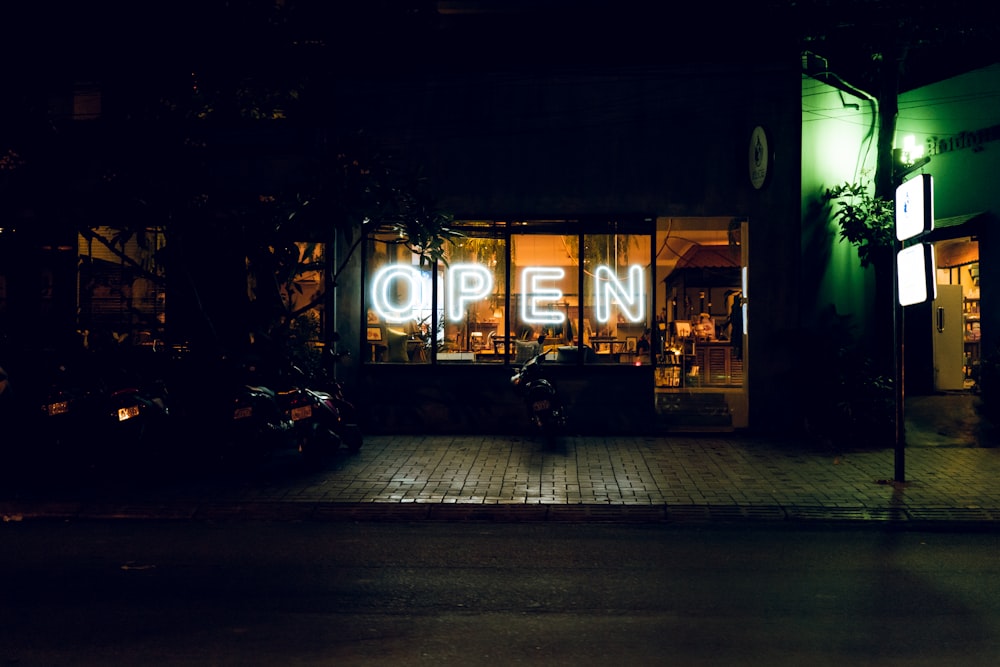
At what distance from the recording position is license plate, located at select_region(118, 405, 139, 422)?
10.3 meters

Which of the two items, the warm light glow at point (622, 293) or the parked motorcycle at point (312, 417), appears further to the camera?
the warm light glow at point (622, 293)

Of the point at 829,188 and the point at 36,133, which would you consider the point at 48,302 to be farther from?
the point at 829,188

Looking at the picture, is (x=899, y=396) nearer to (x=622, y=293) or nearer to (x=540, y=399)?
(x=540, y=399)

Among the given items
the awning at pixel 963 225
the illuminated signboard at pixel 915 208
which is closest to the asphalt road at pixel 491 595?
the illuminated signboard at pixel 915 208

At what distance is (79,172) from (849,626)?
1329 centimetres

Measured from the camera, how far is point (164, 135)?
11.1 metres

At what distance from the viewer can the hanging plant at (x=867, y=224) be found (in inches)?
522

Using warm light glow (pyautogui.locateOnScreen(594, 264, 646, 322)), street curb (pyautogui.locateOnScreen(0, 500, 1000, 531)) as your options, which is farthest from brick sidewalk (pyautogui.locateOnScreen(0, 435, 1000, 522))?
warm light glow (pyautogui.locateOnScreen(594, 264, 646, 322))

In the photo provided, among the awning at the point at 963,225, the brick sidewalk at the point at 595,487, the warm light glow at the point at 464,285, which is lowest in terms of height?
the brick sidewalk at the point at 595,487

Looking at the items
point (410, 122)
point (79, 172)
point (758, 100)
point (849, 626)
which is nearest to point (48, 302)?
point (79, 172)

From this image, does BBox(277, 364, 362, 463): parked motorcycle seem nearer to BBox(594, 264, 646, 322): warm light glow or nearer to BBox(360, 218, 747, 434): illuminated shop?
BBox(360, 218, 747, 434): illuminated shop

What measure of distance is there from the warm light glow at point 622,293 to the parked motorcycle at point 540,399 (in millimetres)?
1495

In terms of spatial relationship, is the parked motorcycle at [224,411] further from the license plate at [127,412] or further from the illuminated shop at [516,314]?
the illuminated shop at [516,314]

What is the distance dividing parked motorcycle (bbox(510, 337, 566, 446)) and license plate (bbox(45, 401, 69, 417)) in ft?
19.3
